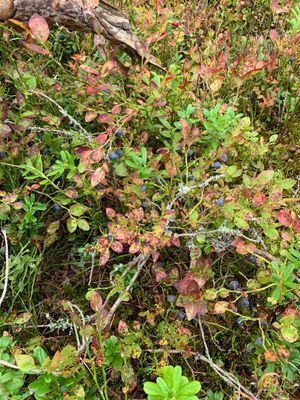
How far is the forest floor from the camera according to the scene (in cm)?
133

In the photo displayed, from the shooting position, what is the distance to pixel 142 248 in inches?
55.2

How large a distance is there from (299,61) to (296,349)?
1368mm

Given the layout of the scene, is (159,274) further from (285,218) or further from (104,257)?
(285,218)

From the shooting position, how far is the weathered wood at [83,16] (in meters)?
1.67

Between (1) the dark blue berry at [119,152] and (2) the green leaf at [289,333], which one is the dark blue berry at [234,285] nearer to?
(2) the green leaf at [289,333]

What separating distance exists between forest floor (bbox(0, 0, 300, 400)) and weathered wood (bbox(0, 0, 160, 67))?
0.11 metres

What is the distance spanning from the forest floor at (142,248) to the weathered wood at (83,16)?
11cm

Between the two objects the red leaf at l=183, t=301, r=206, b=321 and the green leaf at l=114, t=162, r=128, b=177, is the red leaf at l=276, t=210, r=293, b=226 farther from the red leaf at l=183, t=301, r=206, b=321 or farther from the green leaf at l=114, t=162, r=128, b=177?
the green leaf at l=114, t=162, r=128, b=177

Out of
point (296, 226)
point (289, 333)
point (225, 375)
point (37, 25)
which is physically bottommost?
point (225, 375)

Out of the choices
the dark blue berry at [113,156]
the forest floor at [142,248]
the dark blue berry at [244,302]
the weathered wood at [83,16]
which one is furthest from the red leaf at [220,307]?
the weathered wood at [83,16]

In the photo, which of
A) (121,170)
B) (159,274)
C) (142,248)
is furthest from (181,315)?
(121,170)

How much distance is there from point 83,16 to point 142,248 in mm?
969

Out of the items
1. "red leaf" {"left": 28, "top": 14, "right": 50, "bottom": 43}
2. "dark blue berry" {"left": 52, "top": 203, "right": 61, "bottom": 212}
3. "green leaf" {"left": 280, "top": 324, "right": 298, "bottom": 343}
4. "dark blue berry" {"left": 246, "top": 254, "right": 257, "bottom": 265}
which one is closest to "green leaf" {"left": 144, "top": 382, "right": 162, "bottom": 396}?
"green leaf" {"left": 280, "top": 324, "right": 298, "bottom": 343}

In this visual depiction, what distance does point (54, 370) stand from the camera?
1.14 meters
